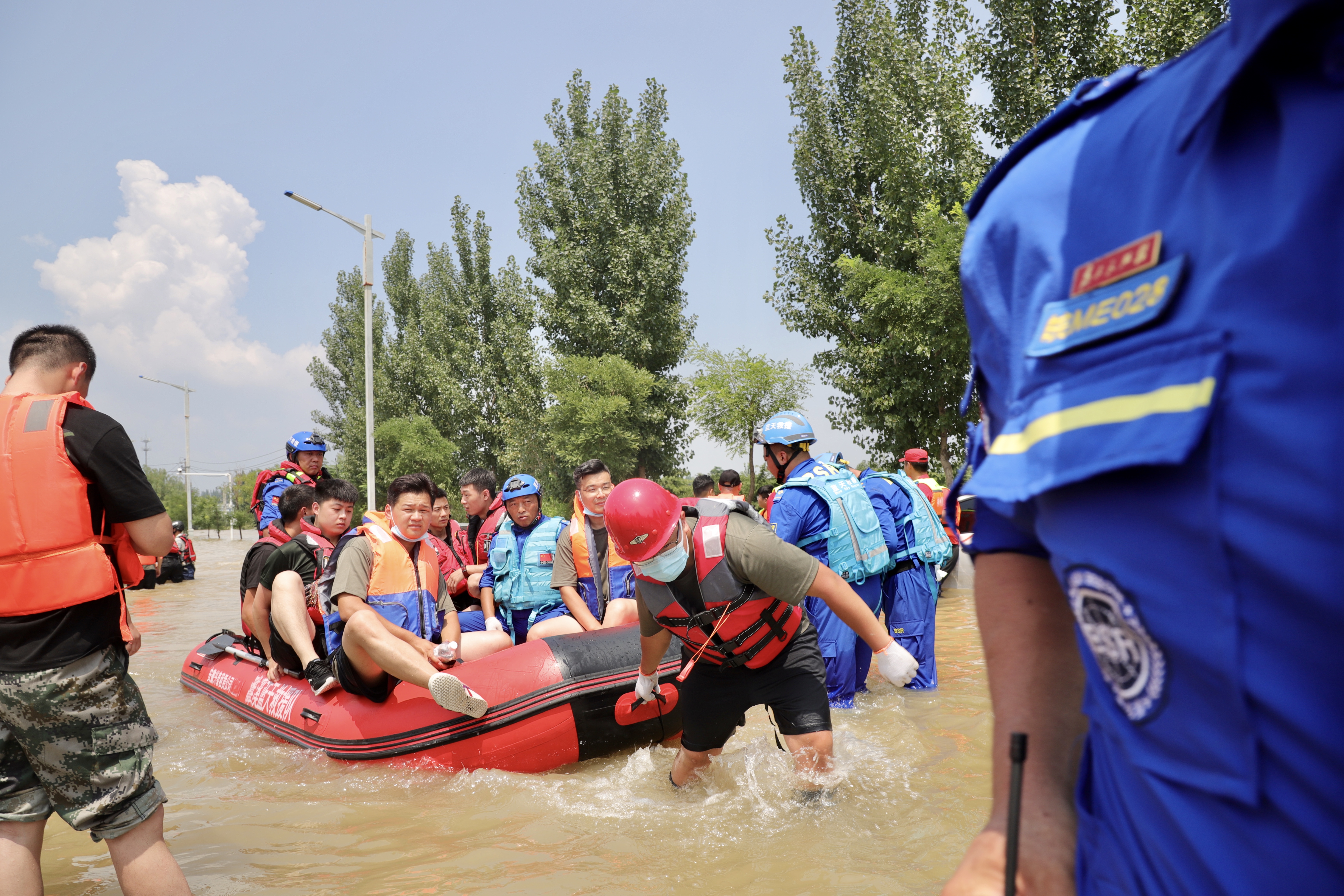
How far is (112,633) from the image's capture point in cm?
289

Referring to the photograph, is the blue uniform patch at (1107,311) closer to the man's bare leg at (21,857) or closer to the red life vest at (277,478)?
the man's bare leg at (21,857)

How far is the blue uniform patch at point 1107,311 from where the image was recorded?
0.58 m

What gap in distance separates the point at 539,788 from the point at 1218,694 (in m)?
4.72

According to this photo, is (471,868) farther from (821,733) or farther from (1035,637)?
(1035,637)

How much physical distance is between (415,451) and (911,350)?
17493 millimetres

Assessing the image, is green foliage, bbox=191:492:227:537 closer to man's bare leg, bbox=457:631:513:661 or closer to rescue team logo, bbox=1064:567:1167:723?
man's bare leg, bbox=457:631:513:661

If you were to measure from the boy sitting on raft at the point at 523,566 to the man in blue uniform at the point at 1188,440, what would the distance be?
6.27 m

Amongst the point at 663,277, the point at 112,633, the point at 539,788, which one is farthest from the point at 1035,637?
the point at 663,277

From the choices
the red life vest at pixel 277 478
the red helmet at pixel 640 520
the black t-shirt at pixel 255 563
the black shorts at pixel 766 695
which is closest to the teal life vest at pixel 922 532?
the black shorts at pixel 766 695

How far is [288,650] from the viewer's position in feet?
20.4

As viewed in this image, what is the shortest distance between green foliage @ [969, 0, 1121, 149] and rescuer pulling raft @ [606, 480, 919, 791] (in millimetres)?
16764

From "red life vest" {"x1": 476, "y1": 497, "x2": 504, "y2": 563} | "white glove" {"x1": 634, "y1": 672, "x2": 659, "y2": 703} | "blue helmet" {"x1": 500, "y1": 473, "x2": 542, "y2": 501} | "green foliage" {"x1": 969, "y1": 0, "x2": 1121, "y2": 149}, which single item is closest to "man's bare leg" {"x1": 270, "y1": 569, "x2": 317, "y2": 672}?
"red life vest" {"x1": 476, "y1": 497, "x2": 504, "y2": 563}

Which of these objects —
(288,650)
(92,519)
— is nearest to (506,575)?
(288,650)

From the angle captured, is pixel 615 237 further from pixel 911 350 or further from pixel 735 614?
pixel 735 614
